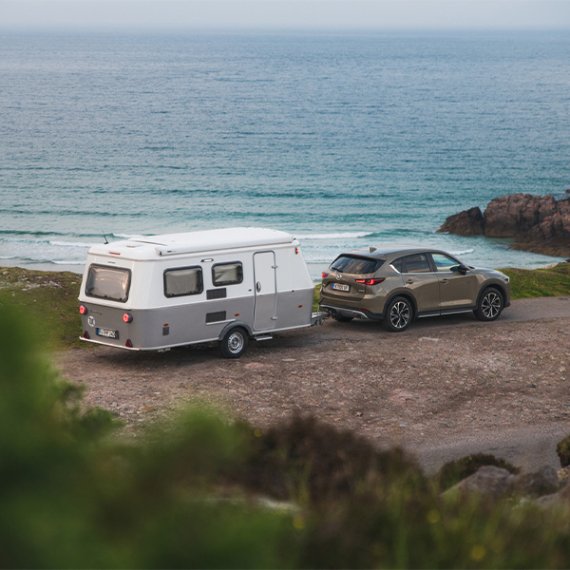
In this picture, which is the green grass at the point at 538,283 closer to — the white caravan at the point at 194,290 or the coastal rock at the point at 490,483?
the white caravan at the point at 194,290

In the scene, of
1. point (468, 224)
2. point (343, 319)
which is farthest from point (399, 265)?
point (468, 224)

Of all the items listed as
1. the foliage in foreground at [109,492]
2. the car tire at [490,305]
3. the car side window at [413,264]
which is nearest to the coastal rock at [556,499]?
the foliage in foreground at [109,492]

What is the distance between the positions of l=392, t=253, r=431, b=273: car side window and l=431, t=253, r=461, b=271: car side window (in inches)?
11.5

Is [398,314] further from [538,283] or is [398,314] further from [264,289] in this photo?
[538,283]

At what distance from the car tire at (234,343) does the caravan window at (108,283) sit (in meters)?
1.91

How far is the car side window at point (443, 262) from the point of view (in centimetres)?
2106

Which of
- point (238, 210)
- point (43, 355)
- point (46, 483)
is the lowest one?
point (238, 210)

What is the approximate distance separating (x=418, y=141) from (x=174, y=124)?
2510 centimetres

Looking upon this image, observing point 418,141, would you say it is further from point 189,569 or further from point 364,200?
point 189,569

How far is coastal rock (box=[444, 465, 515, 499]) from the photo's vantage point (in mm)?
8672

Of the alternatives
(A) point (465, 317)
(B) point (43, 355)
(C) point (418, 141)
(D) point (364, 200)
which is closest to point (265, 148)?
(C) point (418, 141)

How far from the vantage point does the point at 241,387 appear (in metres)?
16.1

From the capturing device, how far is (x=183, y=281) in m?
17.0

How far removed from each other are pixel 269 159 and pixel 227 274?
66.9m
